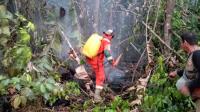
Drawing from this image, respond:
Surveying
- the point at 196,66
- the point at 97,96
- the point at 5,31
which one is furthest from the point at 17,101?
the point at 196,66

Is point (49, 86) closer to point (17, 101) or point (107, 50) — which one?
point (17, 101)

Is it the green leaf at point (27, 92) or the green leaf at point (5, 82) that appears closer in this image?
the green leaf at point (5, 82)

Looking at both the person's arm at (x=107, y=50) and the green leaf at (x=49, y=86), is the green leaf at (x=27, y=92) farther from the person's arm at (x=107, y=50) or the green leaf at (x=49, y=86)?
the person's arm at (x=107, y=50)

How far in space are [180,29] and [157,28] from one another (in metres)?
0.56

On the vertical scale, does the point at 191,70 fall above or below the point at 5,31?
below

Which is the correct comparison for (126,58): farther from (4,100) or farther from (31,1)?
(4,100)

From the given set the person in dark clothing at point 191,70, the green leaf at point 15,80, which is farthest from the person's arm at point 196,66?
the green leaf at point 15,80

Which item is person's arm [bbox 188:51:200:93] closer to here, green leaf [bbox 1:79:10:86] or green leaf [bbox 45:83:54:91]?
green leaf [bbox 45:83:54:91]

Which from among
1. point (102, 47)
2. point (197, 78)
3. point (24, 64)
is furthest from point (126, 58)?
point (197, 78)

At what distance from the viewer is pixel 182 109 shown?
23.1 ft

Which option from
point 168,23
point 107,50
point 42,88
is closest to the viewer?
point 42,88

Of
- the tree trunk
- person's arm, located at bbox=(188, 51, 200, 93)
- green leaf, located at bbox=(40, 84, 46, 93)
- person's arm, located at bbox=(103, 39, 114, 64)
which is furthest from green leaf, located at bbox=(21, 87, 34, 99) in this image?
the tree trunk

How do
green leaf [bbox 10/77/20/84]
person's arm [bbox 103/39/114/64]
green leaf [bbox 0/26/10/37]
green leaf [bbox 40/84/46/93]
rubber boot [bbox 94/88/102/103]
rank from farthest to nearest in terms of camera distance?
rubber boot [bbox 94/88/102/103] → person's arm [bbox 103/39/114/64] → green leaf [bbox 0/26/10/37] → green leaf [bbox 40/84/46/93] → green leaf [bbox 10/77/20/84]

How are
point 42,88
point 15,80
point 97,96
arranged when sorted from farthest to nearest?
1. point 97,96
2. point 42,88
3. point 15,80
